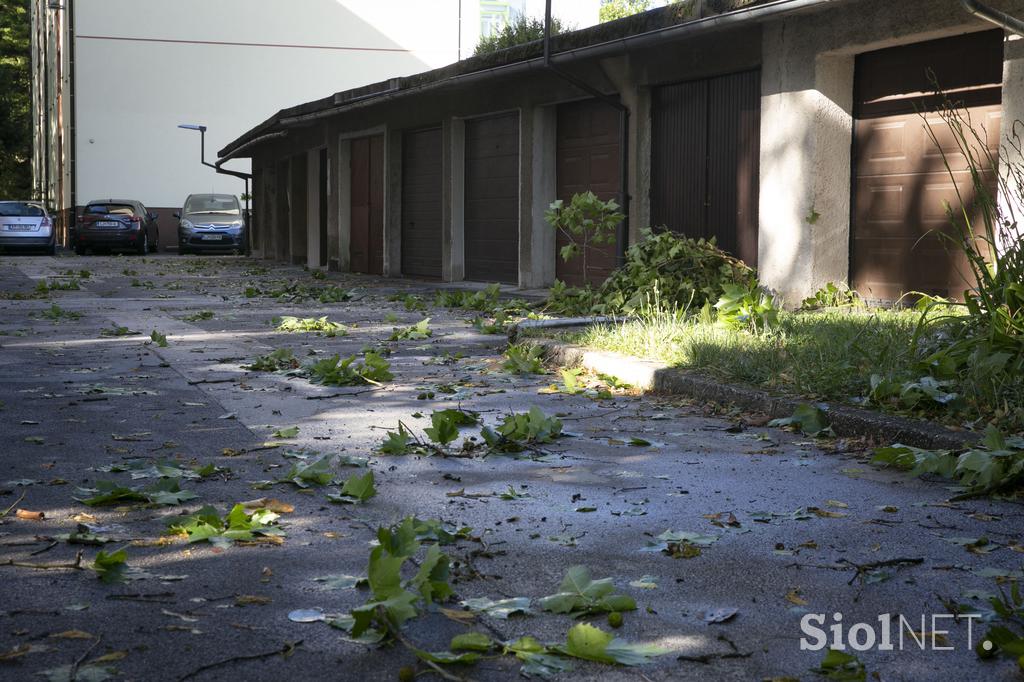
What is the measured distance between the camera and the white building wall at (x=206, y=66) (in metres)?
45.0

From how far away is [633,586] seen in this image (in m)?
3.42

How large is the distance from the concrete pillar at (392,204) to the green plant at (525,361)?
1378cm

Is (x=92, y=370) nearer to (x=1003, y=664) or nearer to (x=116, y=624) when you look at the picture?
(x=116, y=624)

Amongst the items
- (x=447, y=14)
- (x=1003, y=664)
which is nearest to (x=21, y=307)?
(x=1003, y=664)

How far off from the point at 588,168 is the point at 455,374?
8.31 metres

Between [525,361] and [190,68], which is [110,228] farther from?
[525,361]

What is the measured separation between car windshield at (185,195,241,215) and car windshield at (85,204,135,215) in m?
2.57

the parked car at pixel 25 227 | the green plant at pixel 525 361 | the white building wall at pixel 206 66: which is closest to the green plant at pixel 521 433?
the green plant at pixel 525 361

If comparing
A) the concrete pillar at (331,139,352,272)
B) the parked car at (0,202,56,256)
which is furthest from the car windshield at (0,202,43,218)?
the concrete pillar at (331,139,352,272)

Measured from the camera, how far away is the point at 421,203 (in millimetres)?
21531

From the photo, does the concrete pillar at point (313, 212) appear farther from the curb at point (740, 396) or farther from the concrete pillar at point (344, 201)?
the curb at point (740, 396)

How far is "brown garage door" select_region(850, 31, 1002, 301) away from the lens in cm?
1028

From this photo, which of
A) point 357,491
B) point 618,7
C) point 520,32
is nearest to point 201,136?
point 520,32

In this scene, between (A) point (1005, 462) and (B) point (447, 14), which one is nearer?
(A) point (1005, 462)
